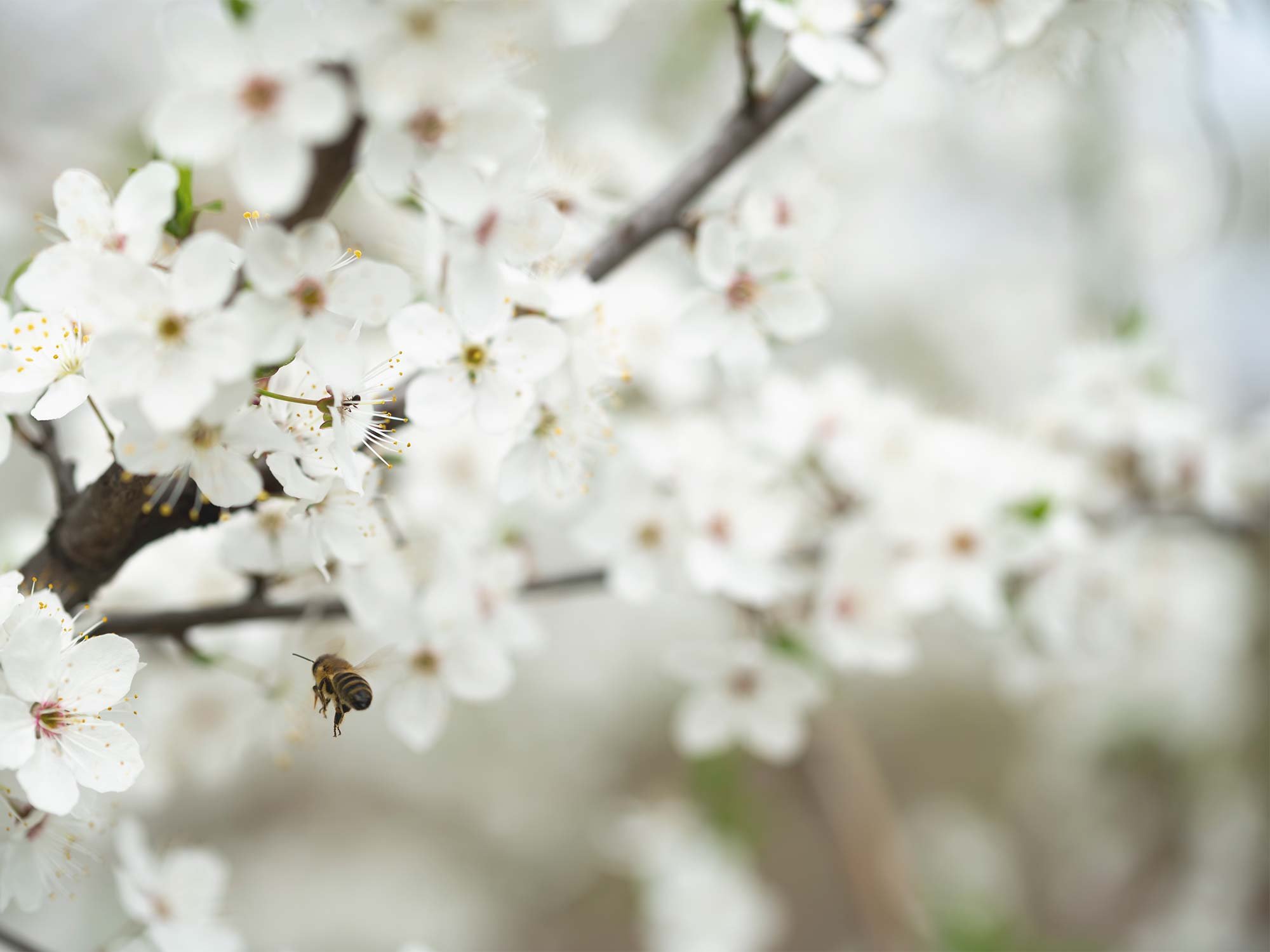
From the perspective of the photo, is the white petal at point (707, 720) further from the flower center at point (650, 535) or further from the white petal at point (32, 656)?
the white petal at point (32, 656)

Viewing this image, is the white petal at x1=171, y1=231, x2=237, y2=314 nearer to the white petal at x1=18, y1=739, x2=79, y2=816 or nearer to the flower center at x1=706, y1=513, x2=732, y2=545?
the white petal at x1=18, y1=739, x2=79, y2=816

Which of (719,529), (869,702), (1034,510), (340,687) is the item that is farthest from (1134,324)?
(869,702)

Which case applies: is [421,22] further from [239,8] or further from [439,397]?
[439,397]

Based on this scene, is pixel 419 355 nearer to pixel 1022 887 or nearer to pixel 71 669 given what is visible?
pixel 71 669

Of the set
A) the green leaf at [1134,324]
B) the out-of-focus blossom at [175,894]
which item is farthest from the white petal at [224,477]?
the green leaf at [1134,324]

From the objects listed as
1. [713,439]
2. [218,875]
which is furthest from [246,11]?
A: [713,439]

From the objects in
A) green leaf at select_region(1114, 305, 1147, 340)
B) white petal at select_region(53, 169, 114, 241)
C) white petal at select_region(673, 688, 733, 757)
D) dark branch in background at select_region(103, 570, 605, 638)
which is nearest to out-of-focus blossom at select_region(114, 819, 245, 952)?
dark branch in background at select_region(103, 570, 605, 638)
